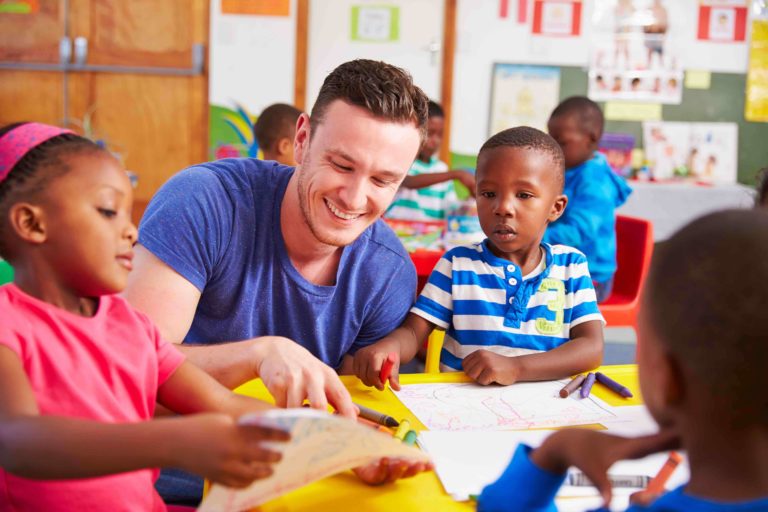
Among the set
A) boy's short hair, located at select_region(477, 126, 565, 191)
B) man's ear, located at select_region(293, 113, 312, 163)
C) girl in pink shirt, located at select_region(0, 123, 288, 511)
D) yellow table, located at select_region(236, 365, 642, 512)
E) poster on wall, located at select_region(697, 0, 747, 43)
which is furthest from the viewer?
poster on wall, located at select_region(697, 0, 747, 43)

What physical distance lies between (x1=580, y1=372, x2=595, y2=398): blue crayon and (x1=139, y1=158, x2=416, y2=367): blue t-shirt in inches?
15.9

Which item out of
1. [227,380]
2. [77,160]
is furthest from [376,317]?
[77,160]

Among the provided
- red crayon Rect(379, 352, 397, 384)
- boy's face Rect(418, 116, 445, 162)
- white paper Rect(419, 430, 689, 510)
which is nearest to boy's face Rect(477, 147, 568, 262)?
red crayon Rect(379, 352, 397, 384)

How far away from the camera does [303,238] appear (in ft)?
4.91

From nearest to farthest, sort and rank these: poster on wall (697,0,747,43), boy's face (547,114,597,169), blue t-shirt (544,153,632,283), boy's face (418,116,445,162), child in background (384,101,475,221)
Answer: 1. blue t-shirt (544,153,632,283)
2. boy's face (547,114,597,169)
3. child in background (384,101,475,221)
4. boy's face (418,116,445,162)
5. poster on wall (697,0,747,43)

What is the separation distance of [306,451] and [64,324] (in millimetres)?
321

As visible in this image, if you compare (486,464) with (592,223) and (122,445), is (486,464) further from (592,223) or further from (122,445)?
(592,223)

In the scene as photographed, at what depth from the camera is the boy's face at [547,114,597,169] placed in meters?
3.33

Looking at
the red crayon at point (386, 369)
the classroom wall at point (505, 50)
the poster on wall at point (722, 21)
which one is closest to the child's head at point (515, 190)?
the red crayon at point (386, 369)

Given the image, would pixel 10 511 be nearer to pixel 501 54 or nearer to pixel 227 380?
pixel 227 380

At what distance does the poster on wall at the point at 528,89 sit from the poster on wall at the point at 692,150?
75 cm

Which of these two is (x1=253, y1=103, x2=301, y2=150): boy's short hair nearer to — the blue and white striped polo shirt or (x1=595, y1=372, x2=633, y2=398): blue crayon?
the blue and white striped polo shirt

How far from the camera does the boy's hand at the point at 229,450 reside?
2.07 ft

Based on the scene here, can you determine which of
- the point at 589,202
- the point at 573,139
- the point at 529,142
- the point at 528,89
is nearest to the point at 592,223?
the point at 589,202
